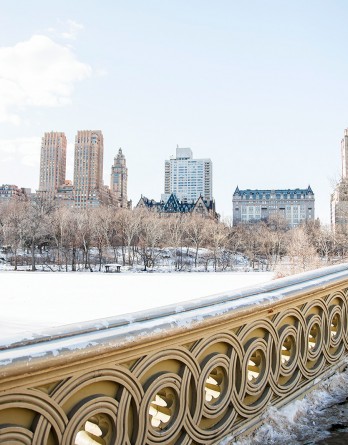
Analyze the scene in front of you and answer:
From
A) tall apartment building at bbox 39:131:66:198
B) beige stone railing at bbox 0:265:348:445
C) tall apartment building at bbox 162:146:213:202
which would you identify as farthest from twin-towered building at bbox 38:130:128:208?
beige stone railing at bbox 0:265:348:445

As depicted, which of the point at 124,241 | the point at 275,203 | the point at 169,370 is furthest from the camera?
the point at 275,203

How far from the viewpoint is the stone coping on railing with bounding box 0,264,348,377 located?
121cm

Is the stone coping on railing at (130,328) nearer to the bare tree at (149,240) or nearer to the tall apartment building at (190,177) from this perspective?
the bare tree at (149,240)

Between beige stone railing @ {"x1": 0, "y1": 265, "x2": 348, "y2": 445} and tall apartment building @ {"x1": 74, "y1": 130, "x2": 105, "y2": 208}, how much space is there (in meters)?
118

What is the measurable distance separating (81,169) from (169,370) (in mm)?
127942

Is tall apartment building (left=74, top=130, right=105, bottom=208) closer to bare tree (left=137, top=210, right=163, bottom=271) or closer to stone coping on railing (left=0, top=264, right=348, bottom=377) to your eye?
bare tree (left=137, top=210, right=163, bottom=271)

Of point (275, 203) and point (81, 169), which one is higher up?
point (81, 169)

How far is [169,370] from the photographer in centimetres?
171

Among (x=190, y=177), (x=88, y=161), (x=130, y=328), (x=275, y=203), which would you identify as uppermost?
(x=88, y=161)

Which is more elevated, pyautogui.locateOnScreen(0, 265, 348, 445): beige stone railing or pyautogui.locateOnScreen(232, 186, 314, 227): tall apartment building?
pyautogui.locateOnScreen(232, 186, 314, 227): tall apartment building

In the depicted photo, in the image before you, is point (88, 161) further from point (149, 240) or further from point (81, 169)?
point (149, 240)

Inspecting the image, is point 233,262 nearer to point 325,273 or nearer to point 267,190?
point 325,273

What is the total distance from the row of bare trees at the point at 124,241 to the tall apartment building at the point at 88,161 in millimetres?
76275

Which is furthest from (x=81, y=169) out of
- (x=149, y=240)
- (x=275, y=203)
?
(x=149, y=240)
